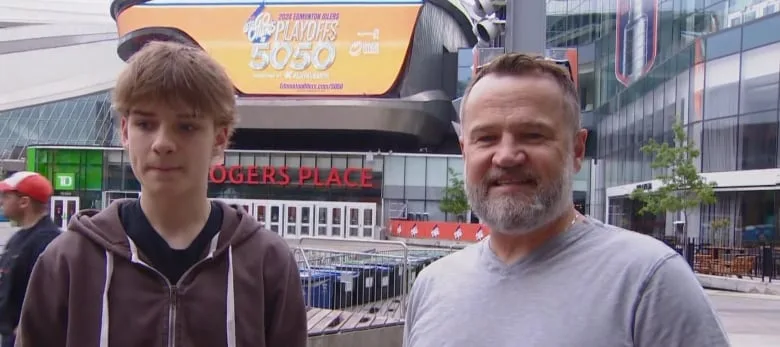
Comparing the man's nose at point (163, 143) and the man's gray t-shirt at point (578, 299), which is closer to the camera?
the man's gray t-shirt at point (578, 299)

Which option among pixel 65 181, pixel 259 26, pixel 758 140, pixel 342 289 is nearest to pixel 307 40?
pixel 259 26

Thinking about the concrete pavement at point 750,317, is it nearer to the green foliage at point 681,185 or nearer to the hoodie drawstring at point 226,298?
the green foliage at point 681,185

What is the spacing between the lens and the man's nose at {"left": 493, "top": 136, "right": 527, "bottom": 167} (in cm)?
209

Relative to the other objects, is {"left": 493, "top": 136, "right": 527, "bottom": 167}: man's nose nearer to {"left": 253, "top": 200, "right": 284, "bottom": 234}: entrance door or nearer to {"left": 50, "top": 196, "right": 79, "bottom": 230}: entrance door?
{"left": 253, "top": 200, "right": 284, "bottom": 234}: entrance door

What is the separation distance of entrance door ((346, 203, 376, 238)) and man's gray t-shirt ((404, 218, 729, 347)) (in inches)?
1604

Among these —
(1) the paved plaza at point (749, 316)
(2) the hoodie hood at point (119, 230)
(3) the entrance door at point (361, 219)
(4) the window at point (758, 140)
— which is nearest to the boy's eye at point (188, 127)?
(2) the hoodie hood at point (119, 230)

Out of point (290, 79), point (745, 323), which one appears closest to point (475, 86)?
point (745, 323)

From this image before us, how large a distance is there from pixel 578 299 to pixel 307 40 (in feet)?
159

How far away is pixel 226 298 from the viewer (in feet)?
7.78

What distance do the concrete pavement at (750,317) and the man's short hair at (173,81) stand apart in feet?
27.8

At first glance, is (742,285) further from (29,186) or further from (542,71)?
(542,71)

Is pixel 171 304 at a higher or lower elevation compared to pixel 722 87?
lower

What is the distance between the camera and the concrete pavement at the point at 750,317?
1142cm

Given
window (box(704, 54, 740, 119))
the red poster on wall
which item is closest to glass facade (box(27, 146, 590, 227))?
the red poster on wall
